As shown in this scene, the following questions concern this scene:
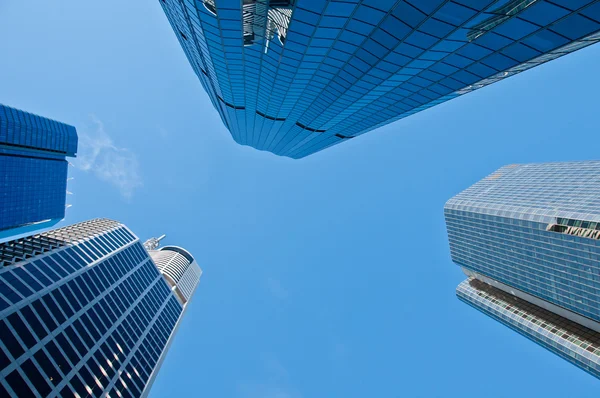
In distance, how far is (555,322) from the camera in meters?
90.2

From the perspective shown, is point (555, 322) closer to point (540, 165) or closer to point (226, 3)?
point (540, 165)

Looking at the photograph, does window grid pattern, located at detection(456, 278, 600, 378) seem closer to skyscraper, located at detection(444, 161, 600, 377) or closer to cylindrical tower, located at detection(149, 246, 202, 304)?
skyscraper, located at detection(444, 161, 600, 377)

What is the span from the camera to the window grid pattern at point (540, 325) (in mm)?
78000

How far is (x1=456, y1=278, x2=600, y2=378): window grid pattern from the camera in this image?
256 ft

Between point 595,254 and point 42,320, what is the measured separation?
337 ft

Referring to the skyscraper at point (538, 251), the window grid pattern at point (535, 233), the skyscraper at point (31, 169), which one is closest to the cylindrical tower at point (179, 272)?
the skyscraper at point (31, 169)

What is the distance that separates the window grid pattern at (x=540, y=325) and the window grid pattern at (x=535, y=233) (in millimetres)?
7884

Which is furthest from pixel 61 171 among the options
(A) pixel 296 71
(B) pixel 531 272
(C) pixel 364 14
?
(B) pixel 531 272

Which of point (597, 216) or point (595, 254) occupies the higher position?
point (597, 216)

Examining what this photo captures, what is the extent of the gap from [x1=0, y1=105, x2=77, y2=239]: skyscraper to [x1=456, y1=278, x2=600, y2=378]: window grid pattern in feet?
509

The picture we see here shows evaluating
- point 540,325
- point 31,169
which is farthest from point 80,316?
point 540,325

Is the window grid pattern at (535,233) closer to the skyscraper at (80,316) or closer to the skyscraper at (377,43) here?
the skyscraper at (377,43)

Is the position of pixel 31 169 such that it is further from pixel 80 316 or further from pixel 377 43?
pixel 377 43

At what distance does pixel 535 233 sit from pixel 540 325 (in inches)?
1076
